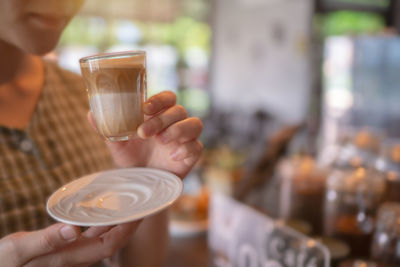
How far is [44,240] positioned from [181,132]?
37cm

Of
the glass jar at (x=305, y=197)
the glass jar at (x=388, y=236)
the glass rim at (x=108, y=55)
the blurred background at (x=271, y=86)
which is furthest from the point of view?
the blurred background at (x=271, y=86)

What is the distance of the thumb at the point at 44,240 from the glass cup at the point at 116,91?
11.4 inches

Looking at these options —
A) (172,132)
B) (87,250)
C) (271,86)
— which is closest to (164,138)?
(172,132)

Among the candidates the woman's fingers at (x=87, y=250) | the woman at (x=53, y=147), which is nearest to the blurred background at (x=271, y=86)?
the woman at (x=53, y=147)

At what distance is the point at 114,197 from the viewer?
2.74 feet

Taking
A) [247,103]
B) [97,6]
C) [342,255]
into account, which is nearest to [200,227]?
[342,255]

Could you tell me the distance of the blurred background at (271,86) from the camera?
1470mm

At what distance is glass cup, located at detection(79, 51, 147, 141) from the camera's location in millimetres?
828

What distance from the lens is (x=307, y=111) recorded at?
6223 mm

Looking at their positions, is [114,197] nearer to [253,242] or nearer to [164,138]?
[164,138]

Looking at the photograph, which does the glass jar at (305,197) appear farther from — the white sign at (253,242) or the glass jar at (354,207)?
the white sign at (253,242)

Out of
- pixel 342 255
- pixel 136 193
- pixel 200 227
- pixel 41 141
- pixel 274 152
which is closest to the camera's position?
pixel 136 193

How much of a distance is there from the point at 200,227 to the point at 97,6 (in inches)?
220

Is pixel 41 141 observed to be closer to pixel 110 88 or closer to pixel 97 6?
pixel 110 88
